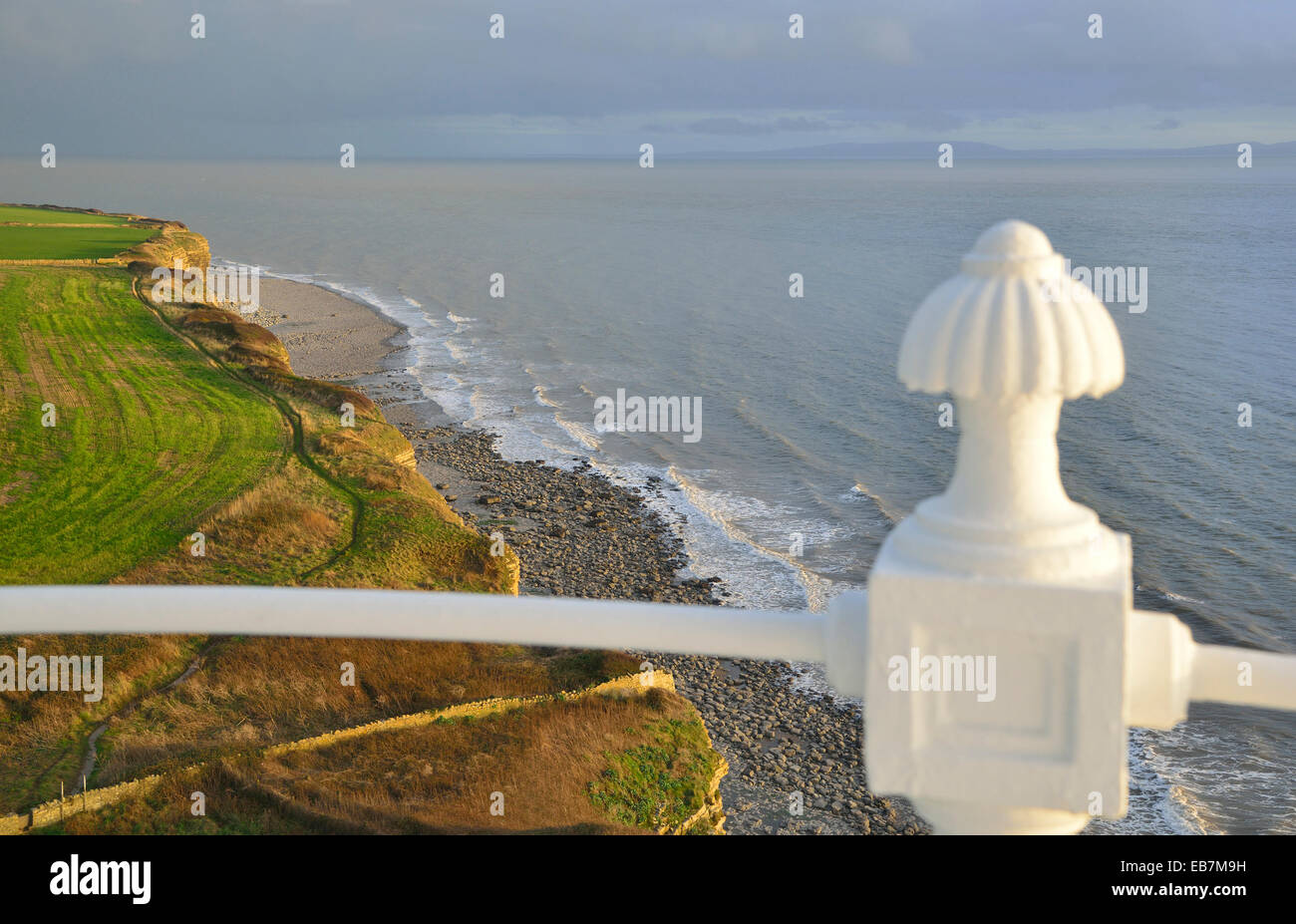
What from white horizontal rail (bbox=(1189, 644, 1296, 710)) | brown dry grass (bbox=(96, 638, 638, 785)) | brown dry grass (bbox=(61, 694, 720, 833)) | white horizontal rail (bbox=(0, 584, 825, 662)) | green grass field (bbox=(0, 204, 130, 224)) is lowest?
brown dry grass (bbox=(61, 694, 720, 833))

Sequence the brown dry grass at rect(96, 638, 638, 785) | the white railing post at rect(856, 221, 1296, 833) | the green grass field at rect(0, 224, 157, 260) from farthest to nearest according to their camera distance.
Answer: the green grass field at rect(0, 224, 157, 260) → the brown dry grass at rect(96, 638, 638, 785) → the white railing post at rect(856, 221, 1296, 833)

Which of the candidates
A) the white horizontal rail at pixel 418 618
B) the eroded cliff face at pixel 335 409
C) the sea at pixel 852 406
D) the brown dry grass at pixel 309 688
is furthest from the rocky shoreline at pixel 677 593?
the white horizontal rail at pixel 418 618

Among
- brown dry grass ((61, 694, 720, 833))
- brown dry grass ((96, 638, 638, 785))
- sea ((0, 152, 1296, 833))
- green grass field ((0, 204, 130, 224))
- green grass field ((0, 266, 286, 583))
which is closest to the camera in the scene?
brown dry grass ((61, 694, 720, 833))

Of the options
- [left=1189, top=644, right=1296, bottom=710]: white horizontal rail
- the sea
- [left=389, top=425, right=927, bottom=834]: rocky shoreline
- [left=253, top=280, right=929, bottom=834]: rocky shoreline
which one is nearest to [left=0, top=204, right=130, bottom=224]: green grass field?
the sea

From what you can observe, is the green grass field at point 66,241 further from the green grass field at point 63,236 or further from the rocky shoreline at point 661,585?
the rocky shoreline at point 661,585

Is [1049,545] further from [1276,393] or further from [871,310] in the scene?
[871,310]

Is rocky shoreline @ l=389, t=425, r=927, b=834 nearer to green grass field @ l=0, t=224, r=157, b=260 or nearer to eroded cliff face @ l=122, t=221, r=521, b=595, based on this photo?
eroded cliff face @ l=122, t=221, r=521, b=595

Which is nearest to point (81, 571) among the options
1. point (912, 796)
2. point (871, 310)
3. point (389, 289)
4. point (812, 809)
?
point (812, 809)

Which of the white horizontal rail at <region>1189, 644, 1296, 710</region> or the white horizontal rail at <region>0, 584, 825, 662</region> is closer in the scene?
the white horizontal rail at <region>1189, 644, 1296, 710</region>

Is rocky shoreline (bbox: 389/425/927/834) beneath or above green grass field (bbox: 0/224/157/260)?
beneath
